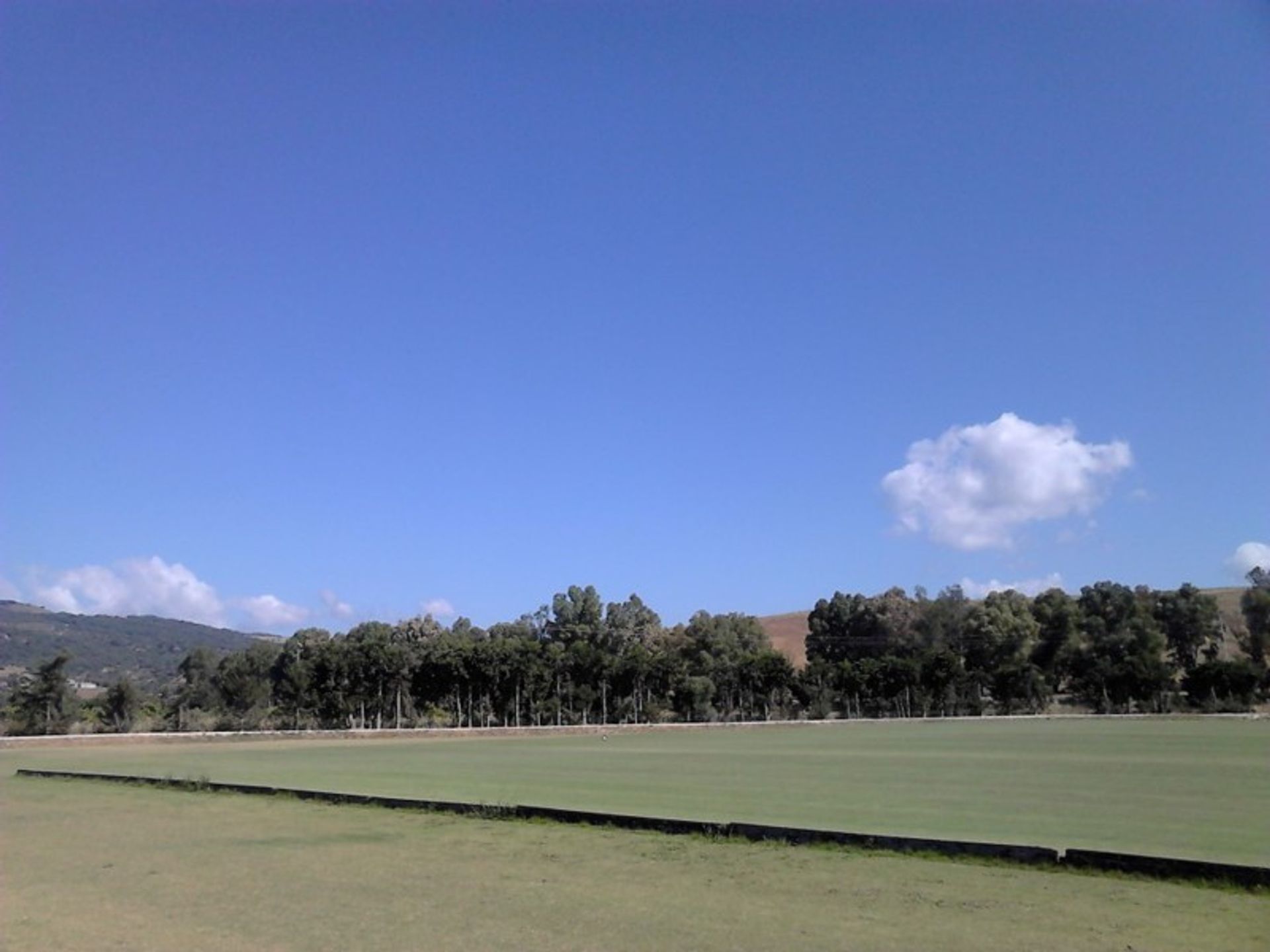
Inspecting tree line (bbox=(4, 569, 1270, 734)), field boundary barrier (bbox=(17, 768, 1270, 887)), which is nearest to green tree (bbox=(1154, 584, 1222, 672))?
tree line (bbox=(4, 569, 1270, 734))

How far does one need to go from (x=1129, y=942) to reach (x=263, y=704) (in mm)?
70328

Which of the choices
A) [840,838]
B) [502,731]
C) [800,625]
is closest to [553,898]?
[840,838]

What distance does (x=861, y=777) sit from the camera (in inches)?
958

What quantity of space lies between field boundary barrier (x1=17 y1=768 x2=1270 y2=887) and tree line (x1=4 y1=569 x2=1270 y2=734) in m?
44.3

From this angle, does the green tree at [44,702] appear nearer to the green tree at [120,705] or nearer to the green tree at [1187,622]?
the green tree at [120,705]

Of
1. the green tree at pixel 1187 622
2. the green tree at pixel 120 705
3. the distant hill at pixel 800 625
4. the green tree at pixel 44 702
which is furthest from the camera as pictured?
the distant hill at pixel 800 625

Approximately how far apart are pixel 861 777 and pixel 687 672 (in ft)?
191

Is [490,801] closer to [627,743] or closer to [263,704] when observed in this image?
[627,743]

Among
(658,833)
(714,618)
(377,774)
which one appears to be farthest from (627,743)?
(714,618)

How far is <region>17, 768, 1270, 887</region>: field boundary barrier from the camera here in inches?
422

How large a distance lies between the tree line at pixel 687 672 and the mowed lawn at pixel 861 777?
2141cm

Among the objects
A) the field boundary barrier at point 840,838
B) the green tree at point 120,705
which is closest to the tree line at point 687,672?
the green tree at point 120,705

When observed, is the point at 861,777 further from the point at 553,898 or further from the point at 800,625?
the point at 800,625

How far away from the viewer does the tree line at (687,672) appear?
2778 inches
